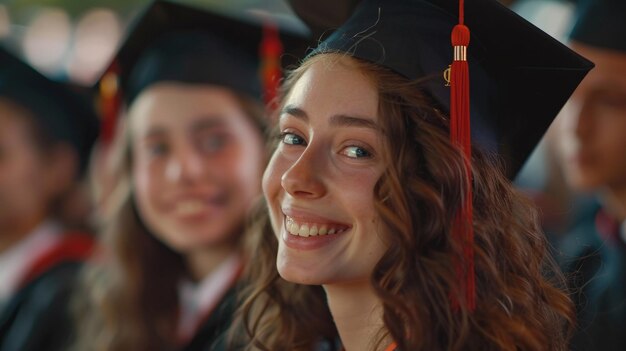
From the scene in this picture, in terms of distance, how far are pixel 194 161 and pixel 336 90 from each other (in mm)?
1062

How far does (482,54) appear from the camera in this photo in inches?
60.4

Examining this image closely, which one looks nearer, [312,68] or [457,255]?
Answer: [457,255]

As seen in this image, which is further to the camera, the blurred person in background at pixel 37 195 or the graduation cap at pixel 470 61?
the blurred person in background at pixel 37 195

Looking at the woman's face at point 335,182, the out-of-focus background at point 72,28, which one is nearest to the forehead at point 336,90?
the woman's face at point 335,182

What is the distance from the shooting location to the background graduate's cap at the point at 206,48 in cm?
247

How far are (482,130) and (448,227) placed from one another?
20 centimetres

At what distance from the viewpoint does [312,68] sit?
1.57 metres

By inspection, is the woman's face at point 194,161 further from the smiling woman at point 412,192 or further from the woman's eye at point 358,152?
the woman's eye at point 358,152

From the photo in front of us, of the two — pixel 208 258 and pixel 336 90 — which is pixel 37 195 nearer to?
pixel 208 258

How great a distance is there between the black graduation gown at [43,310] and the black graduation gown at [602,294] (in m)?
1.70

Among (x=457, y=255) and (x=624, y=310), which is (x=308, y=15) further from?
(x=624, y=310)

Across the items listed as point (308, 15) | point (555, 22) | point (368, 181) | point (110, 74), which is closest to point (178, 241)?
point (110, 74)

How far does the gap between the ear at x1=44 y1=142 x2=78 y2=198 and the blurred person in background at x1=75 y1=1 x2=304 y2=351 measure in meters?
0.70

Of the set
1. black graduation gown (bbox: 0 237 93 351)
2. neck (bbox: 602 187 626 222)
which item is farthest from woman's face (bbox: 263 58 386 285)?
black graduation gown (bbox: 0 237 93 351)
